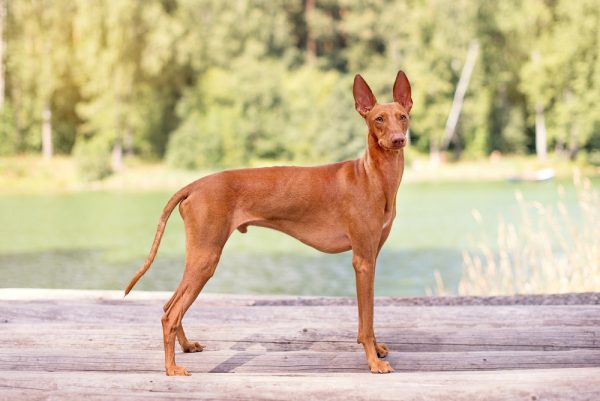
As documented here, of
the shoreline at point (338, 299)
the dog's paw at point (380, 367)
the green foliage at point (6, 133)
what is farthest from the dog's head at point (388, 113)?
the green foliage at point (6, 133)

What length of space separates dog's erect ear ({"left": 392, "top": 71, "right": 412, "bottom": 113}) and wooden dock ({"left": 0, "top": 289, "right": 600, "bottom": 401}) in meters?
0.88

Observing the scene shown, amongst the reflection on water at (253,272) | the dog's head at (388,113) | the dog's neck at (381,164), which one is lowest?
the reflection on water at (253,272)

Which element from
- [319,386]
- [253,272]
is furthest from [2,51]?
[319,386]

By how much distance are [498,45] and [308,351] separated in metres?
25.7

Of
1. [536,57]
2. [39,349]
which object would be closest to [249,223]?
[39,349]

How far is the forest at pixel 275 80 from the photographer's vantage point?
23.0 metres

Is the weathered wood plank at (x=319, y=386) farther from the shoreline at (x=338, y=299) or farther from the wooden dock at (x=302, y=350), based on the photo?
the shoreline at (x=338, y=299)

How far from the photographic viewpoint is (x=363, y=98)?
254 centimetres

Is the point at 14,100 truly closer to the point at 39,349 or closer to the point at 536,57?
the point at 536,57

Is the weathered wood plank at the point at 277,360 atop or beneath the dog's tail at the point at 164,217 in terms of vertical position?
beneath

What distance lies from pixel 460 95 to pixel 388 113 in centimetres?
2416

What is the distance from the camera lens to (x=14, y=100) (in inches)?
933

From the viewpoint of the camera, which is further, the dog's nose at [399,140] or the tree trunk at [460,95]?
the tree trunk at [460,95]

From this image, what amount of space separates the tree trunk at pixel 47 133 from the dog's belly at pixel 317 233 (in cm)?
2167
